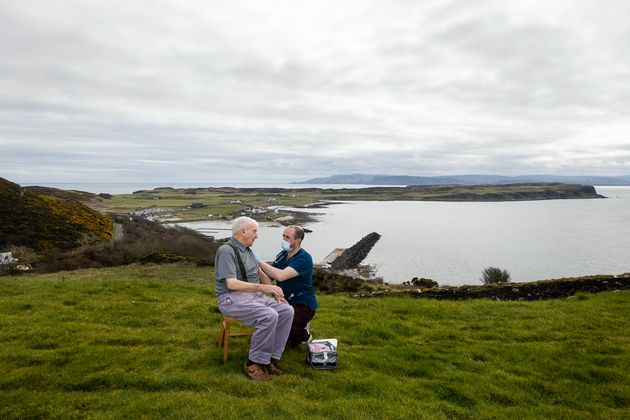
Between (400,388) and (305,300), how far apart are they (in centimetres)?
212

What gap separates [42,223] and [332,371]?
1273 inches

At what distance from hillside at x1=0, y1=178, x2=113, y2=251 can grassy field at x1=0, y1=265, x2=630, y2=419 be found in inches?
821

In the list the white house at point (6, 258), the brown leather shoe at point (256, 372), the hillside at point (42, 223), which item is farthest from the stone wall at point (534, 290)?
the hillside at point (42, 223)

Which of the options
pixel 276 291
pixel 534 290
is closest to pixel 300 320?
pixel 276 291

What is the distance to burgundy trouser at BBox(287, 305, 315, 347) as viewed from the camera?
22.8ft

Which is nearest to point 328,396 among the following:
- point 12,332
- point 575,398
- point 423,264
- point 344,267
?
point 575,398

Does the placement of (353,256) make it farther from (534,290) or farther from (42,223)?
(534,290)

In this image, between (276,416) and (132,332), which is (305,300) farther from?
(132,332)

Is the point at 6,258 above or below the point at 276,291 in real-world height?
below

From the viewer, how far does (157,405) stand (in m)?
5.02

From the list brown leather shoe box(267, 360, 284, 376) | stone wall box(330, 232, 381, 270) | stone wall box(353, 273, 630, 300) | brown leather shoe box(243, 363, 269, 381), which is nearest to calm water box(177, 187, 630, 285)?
stone wall box(330, 232, 381, 270)

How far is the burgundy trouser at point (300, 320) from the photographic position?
694cm

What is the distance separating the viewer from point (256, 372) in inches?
235

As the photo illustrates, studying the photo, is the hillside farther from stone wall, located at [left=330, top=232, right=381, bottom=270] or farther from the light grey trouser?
the light grey trouser
